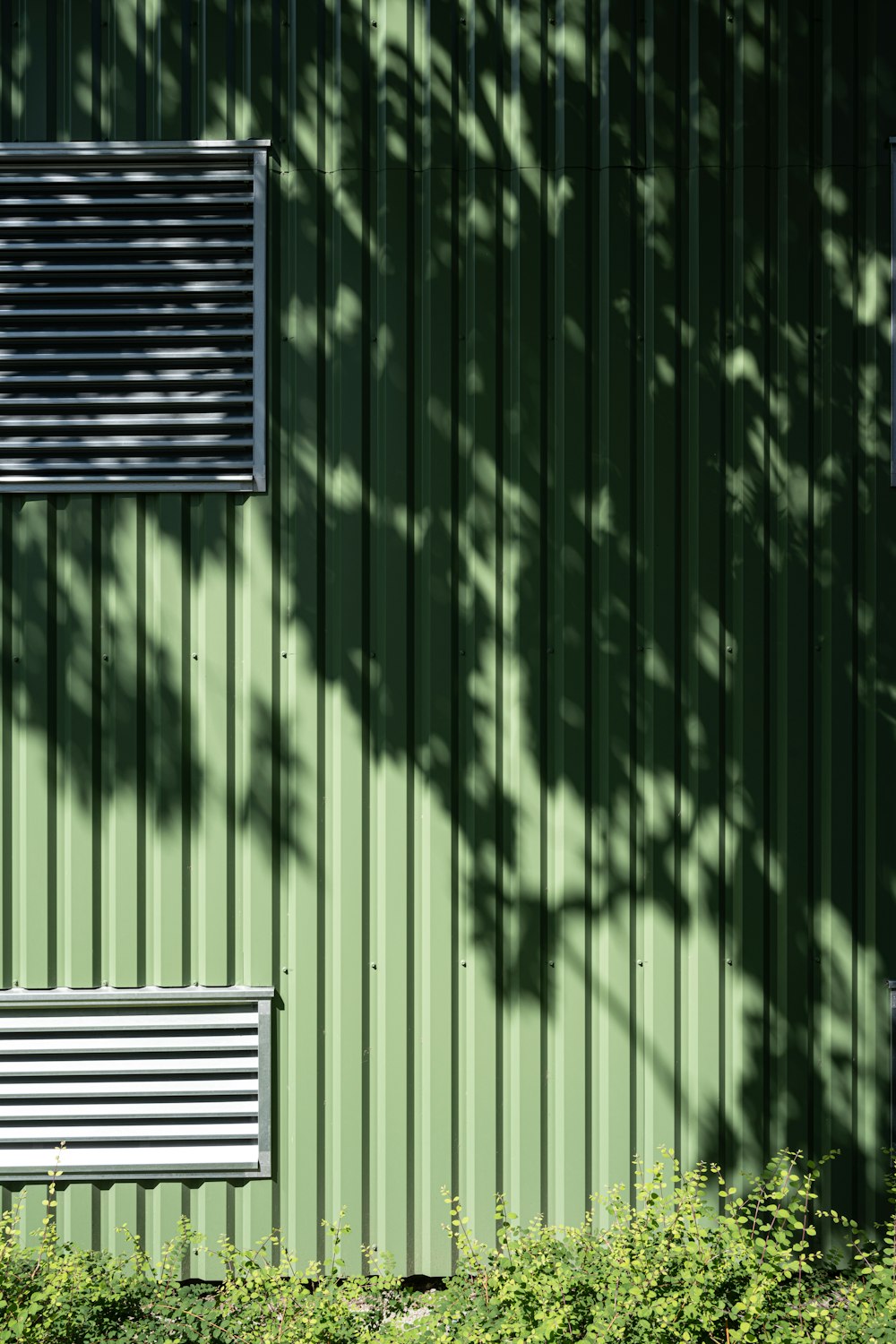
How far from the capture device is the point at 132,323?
4.18 metres

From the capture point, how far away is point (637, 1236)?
3.51 metres

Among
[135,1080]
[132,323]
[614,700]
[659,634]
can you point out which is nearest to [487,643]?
[614,700]

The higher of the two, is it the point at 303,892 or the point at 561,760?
the point at 561,760

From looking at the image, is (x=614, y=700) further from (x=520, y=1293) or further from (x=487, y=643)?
(x=520, y=1293)

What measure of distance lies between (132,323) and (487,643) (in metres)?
Result: 2.17

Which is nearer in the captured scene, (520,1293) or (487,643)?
(520,1293)

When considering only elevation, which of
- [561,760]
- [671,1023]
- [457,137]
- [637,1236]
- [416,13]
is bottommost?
[637,1236]

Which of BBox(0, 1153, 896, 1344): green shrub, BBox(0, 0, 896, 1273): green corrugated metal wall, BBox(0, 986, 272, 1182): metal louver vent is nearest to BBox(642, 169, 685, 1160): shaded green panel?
BBox(0, 0, 896, 1273): green corrugated metal wall

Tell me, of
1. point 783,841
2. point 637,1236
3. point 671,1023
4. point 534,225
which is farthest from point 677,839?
point 534,225

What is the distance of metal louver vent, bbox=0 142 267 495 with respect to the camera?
162 inches

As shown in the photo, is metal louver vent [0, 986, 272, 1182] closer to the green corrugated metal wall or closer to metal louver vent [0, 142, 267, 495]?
the green corrugated metal wall

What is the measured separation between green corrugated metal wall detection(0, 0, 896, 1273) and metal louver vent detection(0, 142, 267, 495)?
14 centimetres

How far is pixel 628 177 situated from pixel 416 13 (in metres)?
1.18

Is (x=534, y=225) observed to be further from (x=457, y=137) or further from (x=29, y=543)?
(x=29, y=543)
